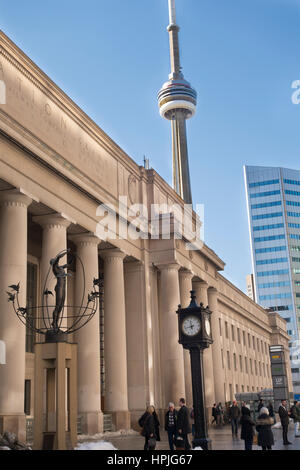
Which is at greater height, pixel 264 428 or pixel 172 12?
pixel 172 12

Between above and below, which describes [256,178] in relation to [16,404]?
above

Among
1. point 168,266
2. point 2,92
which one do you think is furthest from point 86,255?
point 2,92

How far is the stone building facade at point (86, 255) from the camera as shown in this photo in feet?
76.8

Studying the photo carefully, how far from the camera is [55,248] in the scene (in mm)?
26578

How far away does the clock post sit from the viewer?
16922 mm

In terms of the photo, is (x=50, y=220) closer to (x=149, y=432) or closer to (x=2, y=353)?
(x=2, y=353)

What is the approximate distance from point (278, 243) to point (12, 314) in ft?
434

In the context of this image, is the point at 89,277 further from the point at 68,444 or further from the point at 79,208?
the point at 68,444

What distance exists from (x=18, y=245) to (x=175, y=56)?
4417 inches

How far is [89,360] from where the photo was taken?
28.6 m

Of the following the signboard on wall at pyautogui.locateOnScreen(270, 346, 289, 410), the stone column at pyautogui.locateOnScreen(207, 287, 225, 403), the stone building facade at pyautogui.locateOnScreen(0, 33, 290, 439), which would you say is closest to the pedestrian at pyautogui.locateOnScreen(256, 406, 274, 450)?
the stone building facade at pyautogui.locateOnScreen(0, 33, 290, 439)

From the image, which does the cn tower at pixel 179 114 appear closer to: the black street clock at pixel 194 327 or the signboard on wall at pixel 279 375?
the signboard on wall at pixel 279 375

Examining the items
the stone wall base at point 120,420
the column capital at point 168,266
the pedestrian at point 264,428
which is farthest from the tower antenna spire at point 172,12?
the pedestrian at point 264,428

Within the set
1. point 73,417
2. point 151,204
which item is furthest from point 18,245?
point 151,204
